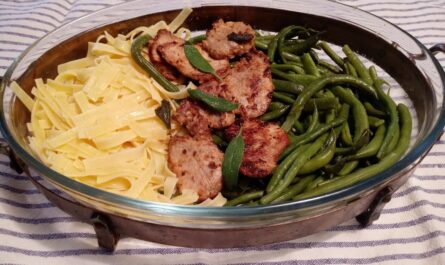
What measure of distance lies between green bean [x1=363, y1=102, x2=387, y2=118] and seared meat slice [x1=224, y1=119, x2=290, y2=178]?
516 millimetres

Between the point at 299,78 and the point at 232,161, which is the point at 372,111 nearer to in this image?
the point at 299,78

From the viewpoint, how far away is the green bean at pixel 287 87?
2402mm

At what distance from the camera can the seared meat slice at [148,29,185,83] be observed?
101 inches

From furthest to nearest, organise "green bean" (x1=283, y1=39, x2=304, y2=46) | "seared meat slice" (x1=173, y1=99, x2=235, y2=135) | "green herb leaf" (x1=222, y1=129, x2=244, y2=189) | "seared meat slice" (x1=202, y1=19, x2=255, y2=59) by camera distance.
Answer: "green bean" (x1=283, y1=39, x2=304, y2=46)
"seared meat slice" (x1=202, y1=19, x2=255, y2=59)
"seared meat slice" (x1=173, y1=99, x2=235, y2=135)
"green herb leaf" (x1=222, y1=129, x2=244, y2=189)

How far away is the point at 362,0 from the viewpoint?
413 cm

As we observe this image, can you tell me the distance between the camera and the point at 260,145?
6.94 ft

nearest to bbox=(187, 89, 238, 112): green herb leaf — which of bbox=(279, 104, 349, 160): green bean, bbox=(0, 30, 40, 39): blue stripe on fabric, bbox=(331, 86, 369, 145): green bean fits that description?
bbox=(279, 104, 349, 160): green bean

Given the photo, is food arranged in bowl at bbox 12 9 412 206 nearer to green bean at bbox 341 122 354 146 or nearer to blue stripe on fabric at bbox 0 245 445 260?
green bean at bbox 341 122 354 146

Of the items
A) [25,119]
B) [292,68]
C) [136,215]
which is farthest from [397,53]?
[25,119]

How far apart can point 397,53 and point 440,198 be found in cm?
89

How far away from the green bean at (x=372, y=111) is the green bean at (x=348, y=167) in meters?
0.36

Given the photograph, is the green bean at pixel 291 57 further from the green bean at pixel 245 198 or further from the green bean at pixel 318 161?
the green bean at pixel 245 198

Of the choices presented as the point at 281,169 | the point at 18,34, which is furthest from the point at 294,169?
the point at 18,34

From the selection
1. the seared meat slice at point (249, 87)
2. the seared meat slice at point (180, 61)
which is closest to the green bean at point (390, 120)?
the seared meat slice at point (249, 87)
